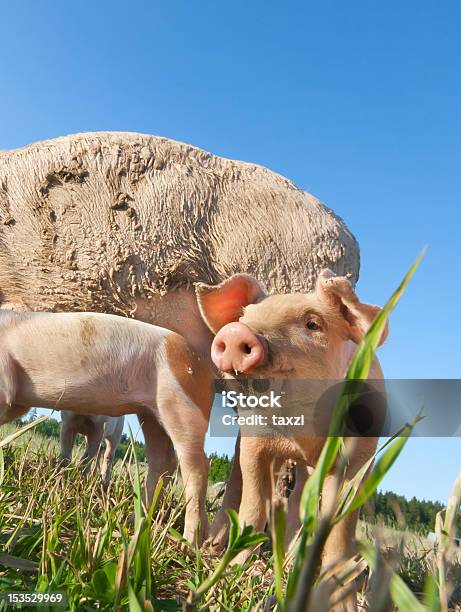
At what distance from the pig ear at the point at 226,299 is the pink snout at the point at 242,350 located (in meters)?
0.49

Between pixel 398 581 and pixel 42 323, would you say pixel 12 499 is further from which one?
pixel 398 581

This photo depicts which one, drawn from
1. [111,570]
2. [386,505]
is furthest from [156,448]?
[386,505]

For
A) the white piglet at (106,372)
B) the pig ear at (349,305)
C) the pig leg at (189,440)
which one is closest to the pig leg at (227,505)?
the pig leg at (189,440)

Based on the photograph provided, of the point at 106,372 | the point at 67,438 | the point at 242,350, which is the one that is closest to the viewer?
the point at 242,350

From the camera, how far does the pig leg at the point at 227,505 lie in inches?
92.4

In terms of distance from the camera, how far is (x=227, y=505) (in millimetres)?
2742

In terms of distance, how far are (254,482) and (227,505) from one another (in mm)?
832

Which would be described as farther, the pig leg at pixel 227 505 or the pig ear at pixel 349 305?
the pig leg at pixel 227 505

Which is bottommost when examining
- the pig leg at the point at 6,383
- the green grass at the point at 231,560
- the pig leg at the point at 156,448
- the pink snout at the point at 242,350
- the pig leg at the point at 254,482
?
the green grass at the point at 231,560

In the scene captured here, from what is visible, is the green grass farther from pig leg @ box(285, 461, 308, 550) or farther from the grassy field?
pig leg @ box(285, 461, 308, 550)

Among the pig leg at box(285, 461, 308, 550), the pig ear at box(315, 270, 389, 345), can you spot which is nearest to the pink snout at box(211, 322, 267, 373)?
the pig ear at box(315, 270, 389, 345)

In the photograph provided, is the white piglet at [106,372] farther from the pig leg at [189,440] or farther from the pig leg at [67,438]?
the pig leg at [67,438]

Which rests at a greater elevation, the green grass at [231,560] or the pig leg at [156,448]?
the pig leg at [156,448]

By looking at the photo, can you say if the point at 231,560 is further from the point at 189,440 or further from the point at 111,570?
the point at 189,440
